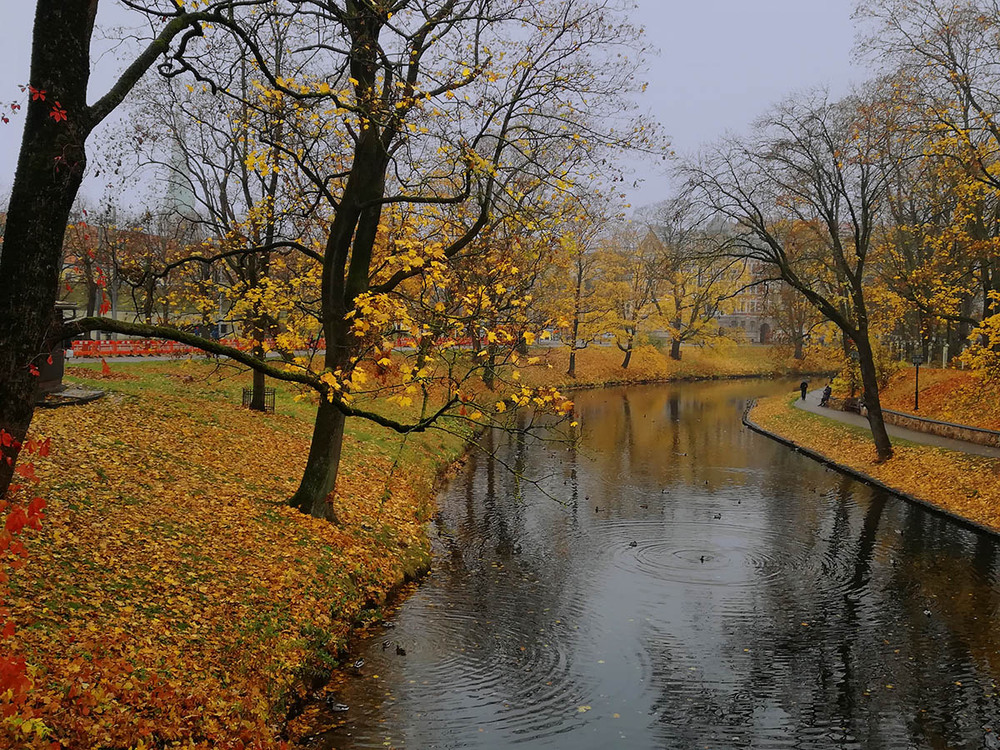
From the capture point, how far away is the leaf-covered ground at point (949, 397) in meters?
20.5

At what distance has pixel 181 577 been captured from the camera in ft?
30.2

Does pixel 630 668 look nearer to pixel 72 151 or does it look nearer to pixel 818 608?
pixel 818 608

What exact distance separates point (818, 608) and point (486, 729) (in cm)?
666

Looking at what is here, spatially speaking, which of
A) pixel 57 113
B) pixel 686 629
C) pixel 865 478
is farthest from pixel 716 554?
pixel 57 113

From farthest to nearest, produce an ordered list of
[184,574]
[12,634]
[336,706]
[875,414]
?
[875,414]
[184,574]
[336,706]
[12,634]

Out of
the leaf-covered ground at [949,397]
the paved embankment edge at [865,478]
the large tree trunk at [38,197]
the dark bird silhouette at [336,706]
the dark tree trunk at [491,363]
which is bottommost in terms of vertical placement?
→ the dark bird silhouette at [336,706]

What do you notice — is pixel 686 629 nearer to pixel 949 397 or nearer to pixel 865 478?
pixel 865 478

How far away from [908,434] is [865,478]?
5.03 m

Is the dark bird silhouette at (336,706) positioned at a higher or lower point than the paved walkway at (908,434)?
lower

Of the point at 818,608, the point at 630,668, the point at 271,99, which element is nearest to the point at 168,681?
the point at 630,668

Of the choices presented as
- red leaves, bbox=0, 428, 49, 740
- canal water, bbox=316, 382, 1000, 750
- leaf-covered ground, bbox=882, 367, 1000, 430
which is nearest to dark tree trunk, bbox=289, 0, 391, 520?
canal water, bbox=316, 382, 1000, 750

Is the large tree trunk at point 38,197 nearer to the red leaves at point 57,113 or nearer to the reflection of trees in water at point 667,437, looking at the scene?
the red leaves at point 57,113

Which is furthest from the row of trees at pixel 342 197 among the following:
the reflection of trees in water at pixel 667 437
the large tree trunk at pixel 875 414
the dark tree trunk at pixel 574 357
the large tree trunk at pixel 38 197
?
the dark tree trunk at pixel 574 357

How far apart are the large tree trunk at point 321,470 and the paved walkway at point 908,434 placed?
1785cm
